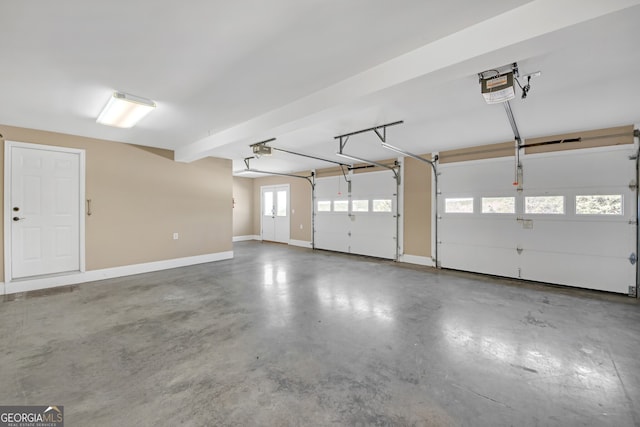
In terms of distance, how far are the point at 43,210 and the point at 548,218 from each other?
800cm

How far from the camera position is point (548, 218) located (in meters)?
4.34

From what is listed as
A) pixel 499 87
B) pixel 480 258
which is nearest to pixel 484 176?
pixel 480 258

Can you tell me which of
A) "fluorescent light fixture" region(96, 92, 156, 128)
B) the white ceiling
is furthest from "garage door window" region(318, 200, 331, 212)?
"fluorescent light fixture" region(96, 92, 156, 128)

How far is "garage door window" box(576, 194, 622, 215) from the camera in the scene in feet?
12.6

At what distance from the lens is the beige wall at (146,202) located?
4.50 meters

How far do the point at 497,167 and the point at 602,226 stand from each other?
166cm

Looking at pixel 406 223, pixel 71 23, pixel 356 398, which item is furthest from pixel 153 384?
pixel 406 223

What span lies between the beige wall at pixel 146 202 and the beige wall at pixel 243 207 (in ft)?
10.6

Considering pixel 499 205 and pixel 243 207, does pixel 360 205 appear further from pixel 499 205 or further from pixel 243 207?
pixel 243 207

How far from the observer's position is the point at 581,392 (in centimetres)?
180

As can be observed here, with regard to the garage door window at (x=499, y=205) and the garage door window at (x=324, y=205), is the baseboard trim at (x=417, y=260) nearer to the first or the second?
the garage door window at (x=499, y=205)

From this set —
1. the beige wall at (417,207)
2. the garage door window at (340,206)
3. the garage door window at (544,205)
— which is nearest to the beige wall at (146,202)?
the garage door window at (340,206)

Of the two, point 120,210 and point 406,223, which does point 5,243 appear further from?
point 406,223

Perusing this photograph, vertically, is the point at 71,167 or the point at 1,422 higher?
the point at 71,167
